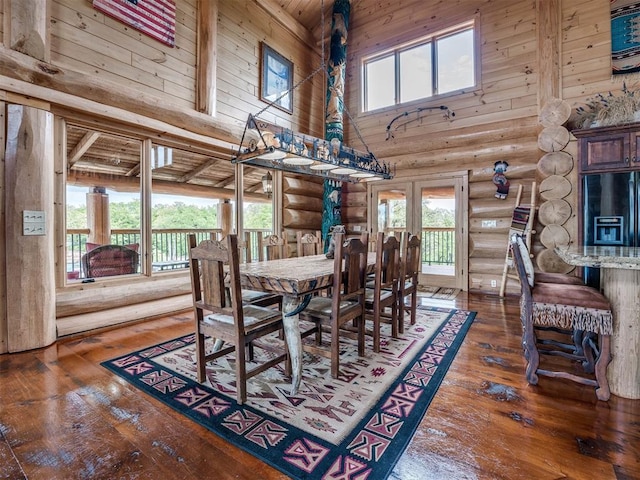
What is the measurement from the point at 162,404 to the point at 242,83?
4753mm

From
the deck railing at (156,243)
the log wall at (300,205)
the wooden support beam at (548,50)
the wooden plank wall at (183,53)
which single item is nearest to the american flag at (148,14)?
the wooden plank wall at (183,53)

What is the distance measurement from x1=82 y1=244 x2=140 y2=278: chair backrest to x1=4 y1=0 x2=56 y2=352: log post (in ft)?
1.90

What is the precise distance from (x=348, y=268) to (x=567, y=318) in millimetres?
1523

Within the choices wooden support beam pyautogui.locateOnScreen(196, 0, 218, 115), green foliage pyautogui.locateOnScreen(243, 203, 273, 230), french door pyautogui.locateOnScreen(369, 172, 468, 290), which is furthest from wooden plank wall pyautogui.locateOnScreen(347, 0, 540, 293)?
wooden support beam pyautogui.locateOnScreen(196, 0, 218, 115)

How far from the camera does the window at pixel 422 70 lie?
550 cm

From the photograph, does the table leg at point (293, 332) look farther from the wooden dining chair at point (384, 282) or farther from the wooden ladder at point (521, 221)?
the wooden ladder at point (521, 221)

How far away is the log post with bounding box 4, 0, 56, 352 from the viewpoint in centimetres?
277

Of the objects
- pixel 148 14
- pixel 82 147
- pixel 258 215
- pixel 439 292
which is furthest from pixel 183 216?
pixel 439 292

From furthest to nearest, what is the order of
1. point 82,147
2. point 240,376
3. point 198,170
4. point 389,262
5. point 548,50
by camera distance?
point 198,170, point 548,50, point 82,147, point 389,262, point 240,376

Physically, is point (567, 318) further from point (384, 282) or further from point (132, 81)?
point (132, 81)

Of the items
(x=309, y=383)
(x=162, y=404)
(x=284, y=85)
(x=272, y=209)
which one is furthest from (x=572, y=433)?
(x=284, y=85)

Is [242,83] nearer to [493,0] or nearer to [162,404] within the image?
[493,0]

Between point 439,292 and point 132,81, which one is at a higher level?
point 132,81

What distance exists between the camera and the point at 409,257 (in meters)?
3.53
